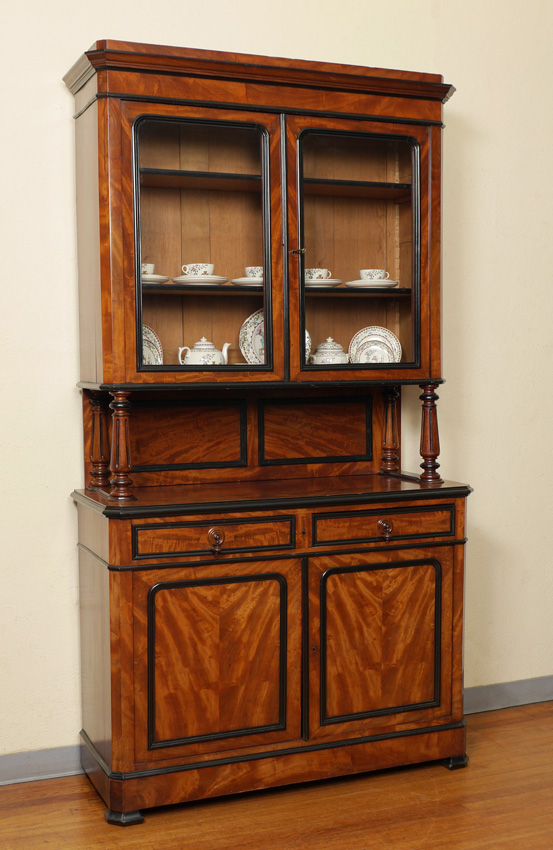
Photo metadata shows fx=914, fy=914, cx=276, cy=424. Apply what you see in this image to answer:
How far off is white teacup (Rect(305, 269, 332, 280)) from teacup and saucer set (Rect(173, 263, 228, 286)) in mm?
265

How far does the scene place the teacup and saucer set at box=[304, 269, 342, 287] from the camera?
2.92 metres

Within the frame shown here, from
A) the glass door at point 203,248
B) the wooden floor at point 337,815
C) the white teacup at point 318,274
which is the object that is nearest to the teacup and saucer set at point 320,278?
the white teacup at point 318,274

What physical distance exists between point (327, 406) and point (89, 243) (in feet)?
3.31

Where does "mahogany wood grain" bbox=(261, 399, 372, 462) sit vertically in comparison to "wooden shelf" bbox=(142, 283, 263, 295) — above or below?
below

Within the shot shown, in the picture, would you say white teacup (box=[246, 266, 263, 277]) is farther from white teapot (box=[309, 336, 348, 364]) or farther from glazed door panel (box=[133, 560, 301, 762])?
glazed door panel (box=[133, 560, 301, 762])

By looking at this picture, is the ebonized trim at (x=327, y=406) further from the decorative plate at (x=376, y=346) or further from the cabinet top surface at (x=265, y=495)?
the decorative plate at (x=376, y=346)

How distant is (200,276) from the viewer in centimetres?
284

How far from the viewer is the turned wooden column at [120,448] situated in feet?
8.88

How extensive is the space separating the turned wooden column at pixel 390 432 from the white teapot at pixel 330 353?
359mm

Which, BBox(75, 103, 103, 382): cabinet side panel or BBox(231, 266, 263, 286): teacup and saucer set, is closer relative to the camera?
BBox(75, 103, 103, 382): cabinet side panel

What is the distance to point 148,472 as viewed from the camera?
3020 mm

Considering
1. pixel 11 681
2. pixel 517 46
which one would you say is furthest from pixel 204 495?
pixel 517 46

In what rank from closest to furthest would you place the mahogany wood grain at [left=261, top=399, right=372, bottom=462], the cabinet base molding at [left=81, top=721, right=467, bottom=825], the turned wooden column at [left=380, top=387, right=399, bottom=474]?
the cabinet base molding at [left=81, top=721, right=467, bottom=825]
the mahogany wood grain at [left=261, top=399, right=372, bottom=462]
the turned wooden column at [left=380, top=387, right=399, bottom=474]

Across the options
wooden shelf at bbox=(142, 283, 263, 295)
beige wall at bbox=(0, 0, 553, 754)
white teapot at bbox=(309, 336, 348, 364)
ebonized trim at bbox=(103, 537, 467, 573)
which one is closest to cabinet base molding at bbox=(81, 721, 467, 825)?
beige wall at bbox=(0, 0, 553, 754)
